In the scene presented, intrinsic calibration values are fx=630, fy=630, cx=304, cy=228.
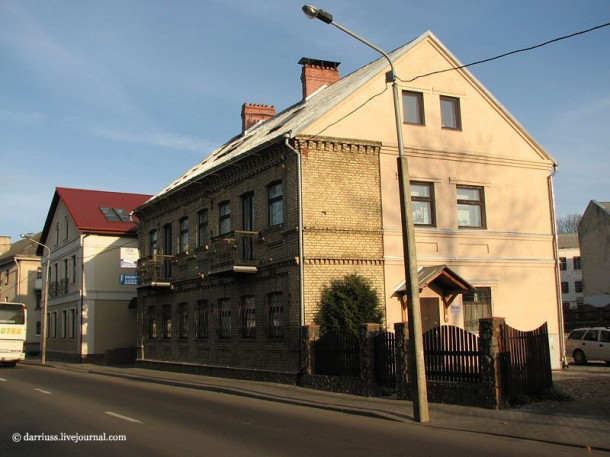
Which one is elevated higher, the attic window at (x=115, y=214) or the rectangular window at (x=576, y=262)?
the attic window at (x=115, y=214)

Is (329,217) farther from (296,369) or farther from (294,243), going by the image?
(296,369)

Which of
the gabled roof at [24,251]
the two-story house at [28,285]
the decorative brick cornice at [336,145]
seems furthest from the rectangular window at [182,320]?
the gabled roof at [24,251]

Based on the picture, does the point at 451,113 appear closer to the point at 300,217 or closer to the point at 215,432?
the point at 300,217

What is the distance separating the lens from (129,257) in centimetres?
2995

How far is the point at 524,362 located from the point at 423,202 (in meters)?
7.87

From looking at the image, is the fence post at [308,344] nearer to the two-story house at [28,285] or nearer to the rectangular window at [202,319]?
the rectangular window at [202,319]

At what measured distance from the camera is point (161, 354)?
27.8 m

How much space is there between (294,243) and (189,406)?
20.0 feet

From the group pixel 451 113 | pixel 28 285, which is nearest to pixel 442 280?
pixel 451 113

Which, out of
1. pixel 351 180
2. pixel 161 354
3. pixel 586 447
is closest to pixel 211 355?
pixel 161 354

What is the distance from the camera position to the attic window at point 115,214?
40.7 metres

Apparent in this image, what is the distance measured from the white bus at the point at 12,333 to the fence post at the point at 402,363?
78.1ft

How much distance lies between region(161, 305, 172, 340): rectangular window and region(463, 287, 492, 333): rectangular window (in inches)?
516

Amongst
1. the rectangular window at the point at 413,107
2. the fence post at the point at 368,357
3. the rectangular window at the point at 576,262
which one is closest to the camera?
the fence post at the point at 368,357
